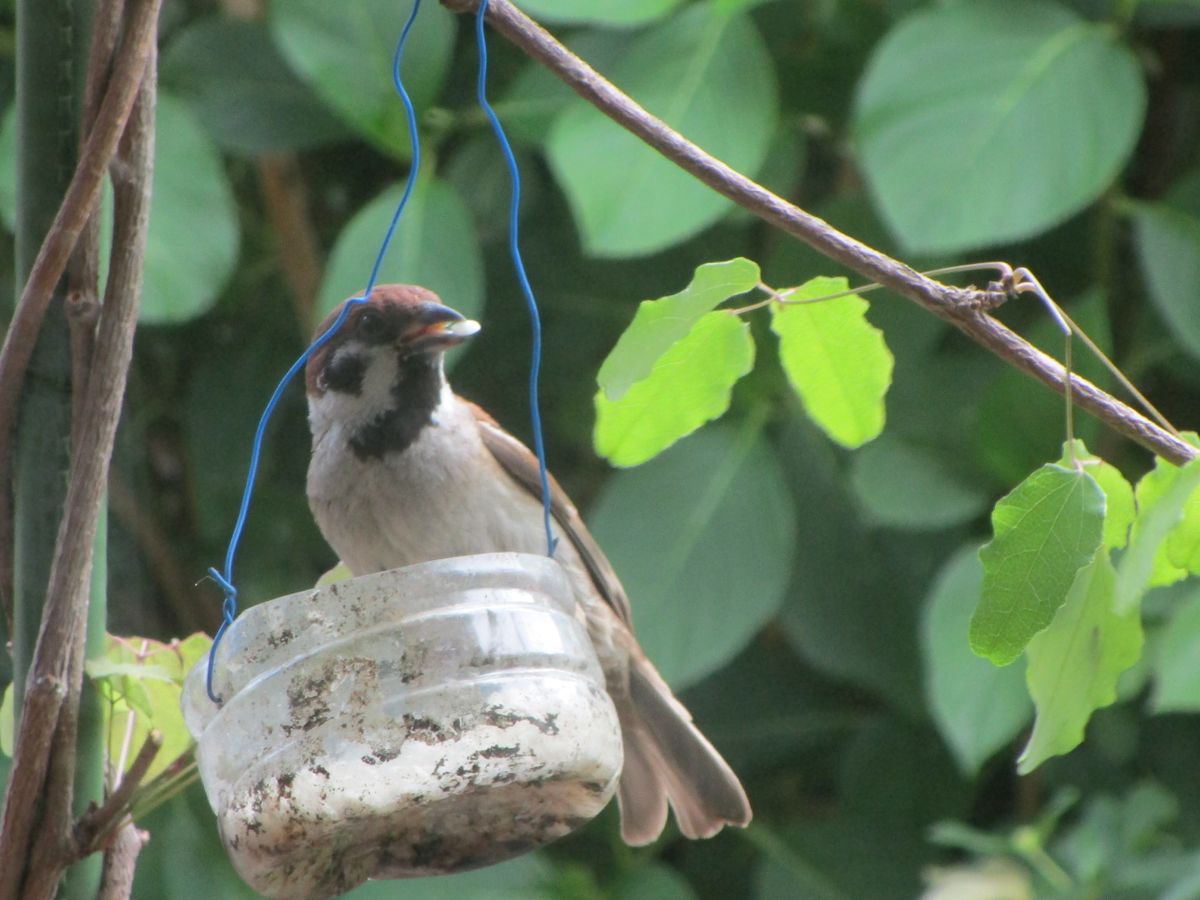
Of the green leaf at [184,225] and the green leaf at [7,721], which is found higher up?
the green leaf at [7,721]

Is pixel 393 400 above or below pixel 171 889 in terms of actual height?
above

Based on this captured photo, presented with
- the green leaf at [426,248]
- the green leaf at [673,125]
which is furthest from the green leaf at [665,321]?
the green leaf at [426,248]

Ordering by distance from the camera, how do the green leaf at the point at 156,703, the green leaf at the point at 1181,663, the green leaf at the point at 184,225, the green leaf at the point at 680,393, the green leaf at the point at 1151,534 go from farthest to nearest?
the green leaf at the point at 184,225, the green leaf at the point at 1181,663, the green leaf at the point at 156,703, the green leaf at the point at 680,393, the green leaf at the point at 1151,534

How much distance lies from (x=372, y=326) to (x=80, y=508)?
32.7 inches

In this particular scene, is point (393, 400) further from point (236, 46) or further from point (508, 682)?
point (236, 46)

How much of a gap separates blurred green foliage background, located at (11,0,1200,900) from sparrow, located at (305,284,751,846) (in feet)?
1.50

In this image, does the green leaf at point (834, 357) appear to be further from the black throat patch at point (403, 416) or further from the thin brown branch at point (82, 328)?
the black throat patch at point (403, 416)

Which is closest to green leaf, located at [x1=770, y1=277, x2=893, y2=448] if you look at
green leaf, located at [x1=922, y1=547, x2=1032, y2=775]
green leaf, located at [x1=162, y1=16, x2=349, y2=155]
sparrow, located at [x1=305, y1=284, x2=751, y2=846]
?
sparrow, located at [x1=305, y1=284, x2=751, y2=846]

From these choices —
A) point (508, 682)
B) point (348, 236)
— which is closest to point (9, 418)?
point (508, 682)

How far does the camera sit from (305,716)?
106 cm

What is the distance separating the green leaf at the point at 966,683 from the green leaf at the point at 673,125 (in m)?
0.65

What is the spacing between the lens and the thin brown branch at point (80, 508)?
3.05 feet

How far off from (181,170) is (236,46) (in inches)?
13.6

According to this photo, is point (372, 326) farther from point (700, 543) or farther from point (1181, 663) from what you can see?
point (1181, 663)
